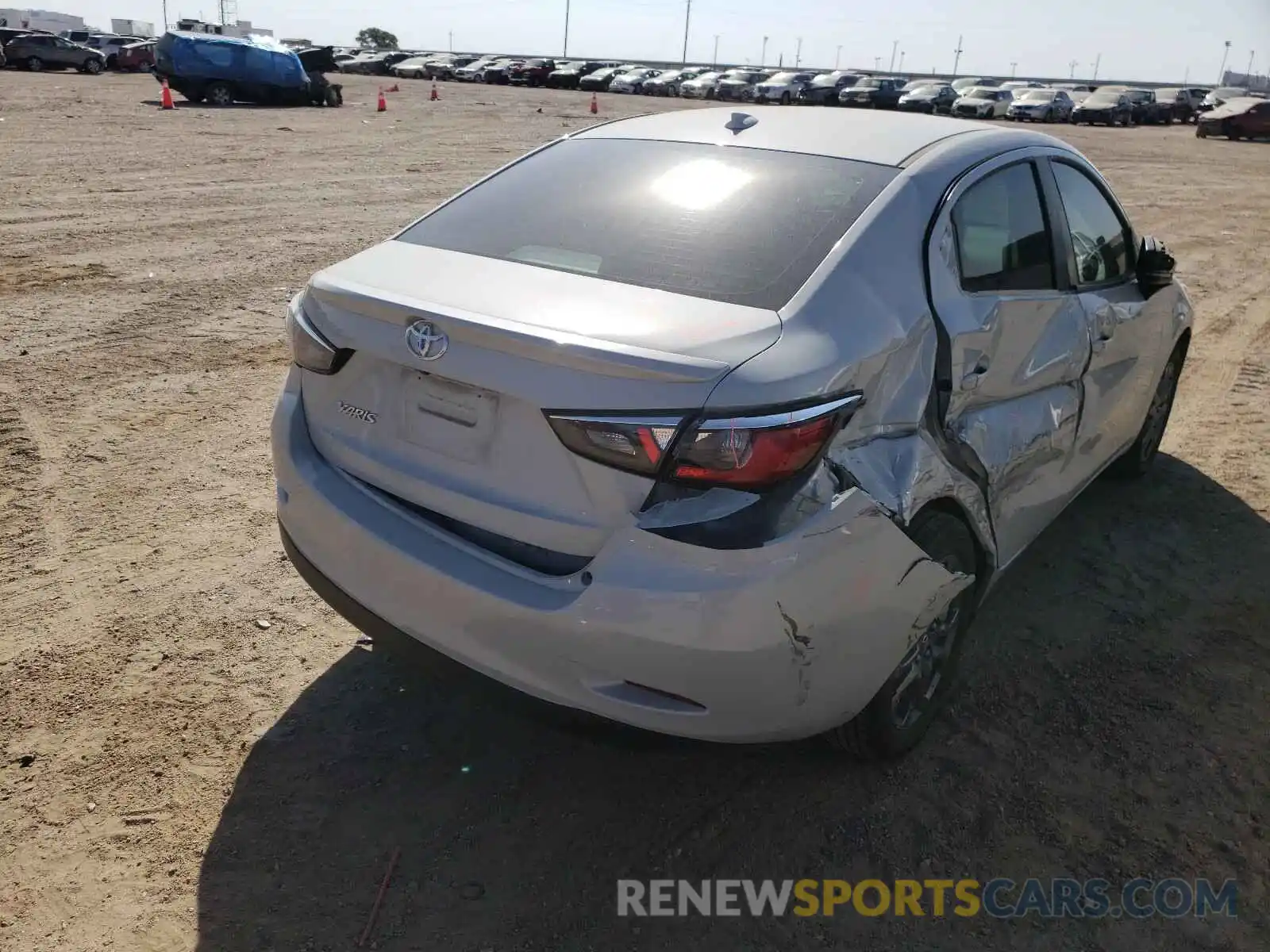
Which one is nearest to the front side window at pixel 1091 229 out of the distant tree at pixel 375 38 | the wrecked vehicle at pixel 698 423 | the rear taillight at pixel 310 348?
the wrecked vehicle at pixel 698 423

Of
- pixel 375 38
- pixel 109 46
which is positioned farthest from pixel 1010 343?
pixel 375 38

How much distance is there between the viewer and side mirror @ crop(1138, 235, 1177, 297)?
14.0 ft

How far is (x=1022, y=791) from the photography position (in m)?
3.02

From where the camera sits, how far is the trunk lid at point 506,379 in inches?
90.4

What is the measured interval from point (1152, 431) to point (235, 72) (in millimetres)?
27688

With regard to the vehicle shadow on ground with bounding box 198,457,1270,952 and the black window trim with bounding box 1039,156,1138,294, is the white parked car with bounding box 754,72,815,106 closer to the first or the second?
the black window trim with bounding box 1039,156,1138,294

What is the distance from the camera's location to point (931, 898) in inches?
104

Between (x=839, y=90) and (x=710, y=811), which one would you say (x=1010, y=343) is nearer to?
(x=710, y=811)

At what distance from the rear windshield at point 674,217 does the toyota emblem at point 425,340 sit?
0.48m

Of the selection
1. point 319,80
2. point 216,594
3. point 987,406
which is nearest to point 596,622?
point 987,406

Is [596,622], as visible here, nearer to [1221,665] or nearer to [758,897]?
[758,897]

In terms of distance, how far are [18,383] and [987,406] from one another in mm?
5158

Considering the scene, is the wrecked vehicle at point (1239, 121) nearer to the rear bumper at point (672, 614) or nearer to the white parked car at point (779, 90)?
the white parked car at point (779, 90)

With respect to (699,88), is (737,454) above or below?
above
